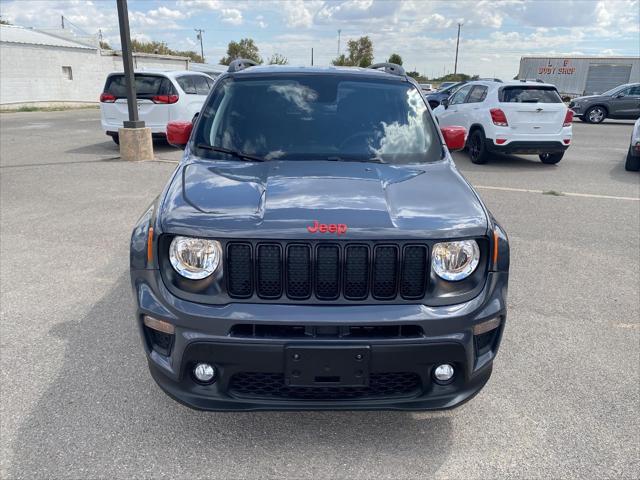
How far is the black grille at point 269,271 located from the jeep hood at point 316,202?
0.07 metres

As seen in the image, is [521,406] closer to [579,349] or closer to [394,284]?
[579,349]

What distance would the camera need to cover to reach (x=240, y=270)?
2309mm

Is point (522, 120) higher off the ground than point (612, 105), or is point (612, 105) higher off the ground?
A: point (522, 120)

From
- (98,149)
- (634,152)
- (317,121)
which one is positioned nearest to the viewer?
(317,121)

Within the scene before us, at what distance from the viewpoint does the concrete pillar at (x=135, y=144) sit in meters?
10.4

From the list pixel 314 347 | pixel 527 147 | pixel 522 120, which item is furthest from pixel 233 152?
pixel 527 147

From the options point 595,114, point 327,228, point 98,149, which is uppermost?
point 327,228

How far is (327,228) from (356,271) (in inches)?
9.2

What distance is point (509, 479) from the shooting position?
241 centimetres

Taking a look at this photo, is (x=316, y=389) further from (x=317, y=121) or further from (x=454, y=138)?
(x=454, y=138)

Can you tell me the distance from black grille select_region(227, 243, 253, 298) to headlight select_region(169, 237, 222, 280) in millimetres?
64

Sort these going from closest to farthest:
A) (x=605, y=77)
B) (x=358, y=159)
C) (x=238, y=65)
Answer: (x=358, y=159) → (x=238, y=65) → (x=605, y=77)

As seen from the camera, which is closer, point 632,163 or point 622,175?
point 622,175

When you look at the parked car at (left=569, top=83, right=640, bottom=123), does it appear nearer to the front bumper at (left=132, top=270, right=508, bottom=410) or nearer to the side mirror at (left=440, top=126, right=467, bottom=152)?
the side mirror at (left=440, top=126, right=467, bottom=152)
